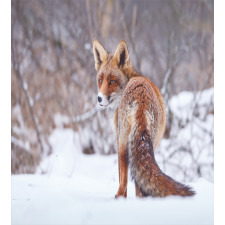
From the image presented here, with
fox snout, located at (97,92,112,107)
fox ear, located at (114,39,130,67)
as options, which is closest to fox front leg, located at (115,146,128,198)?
fox snout, located at (97,92,112,107)

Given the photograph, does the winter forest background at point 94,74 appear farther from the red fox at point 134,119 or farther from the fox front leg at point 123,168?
the fox front leg at point 123,168

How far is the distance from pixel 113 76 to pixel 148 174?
35.6 inches

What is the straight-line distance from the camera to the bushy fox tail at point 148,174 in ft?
6.25

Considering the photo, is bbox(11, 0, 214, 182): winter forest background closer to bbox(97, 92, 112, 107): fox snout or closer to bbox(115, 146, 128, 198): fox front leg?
bbox(97, 92, 112, 107): fox snout

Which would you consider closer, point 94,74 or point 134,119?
point 134,119

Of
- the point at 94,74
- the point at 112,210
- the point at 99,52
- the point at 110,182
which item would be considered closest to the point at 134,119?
the point at 112,210

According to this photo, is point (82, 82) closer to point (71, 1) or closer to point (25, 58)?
point (25, 58)

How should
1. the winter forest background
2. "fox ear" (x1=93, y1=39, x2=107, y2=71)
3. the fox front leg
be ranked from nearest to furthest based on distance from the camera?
the fox front leg → "fox ear" (x1=93, y1=39, x2=107, y2=71) → the winter forest background

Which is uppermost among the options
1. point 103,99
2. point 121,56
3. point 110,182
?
point 121,56

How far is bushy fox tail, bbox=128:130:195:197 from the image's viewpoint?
1904 mm

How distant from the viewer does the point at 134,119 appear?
2.17 meters

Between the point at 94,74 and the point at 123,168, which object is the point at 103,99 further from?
the point at 94,74

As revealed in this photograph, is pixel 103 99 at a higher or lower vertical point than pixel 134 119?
higher

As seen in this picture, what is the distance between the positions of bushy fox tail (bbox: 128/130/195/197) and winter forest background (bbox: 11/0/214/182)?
253cm
